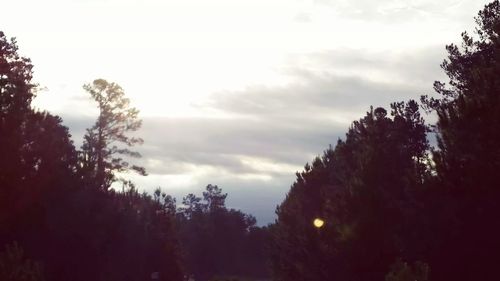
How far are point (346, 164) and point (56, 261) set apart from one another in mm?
20121

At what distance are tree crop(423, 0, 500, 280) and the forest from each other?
45mm

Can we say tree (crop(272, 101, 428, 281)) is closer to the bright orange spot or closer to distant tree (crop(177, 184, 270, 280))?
the bright orange spot

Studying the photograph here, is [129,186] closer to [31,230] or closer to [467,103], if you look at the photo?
[31,230]

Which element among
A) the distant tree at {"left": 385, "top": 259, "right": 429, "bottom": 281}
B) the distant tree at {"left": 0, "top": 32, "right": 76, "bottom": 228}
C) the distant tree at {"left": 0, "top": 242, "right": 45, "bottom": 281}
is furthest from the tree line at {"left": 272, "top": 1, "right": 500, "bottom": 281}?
the distant tree at {"left": 0, "top": 32, "right": 76, "bottom": 228}

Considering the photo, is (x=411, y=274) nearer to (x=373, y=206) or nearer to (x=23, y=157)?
(x=373, y=206)

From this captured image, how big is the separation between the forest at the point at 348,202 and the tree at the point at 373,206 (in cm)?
8

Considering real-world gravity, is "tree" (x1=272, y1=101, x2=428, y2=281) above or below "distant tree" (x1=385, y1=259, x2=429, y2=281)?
above

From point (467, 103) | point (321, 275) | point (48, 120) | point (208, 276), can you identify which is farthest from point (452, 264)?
point (208, 276)

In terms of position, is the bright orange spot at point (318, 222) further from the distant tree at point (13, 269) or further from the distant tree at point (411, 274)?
the distant tree at point (13, 269)

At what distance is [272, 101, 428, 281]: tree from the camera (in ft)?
111

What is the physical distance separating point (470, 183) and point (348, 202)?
37.2ft

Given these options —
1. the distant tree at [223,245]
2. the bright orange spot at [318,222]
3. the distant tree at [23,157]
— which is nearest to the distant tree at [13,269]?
the distant tree at [23,157]

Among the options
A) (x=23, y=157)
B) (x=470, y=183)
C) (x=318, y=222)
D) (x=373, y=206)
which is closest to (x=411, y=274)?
(x=470, y=183)

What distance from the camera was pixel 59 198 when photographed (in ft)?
126
